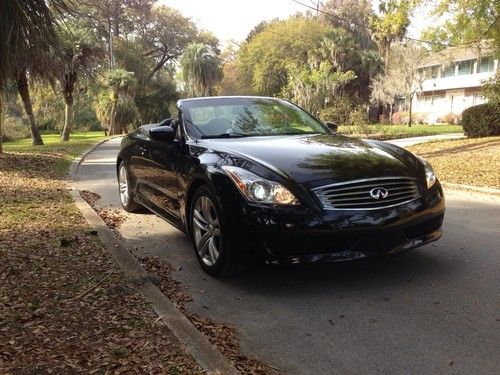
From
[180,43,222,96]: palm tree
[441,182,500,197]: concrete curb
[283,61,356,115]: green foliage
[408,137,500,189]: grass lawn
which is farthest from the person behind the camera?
[180,43,222,96]: palm tree

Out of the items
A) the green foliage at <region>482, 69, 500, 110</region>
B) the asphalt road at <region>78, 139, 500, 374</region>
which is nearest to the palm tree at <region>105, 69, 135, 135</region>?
the green foliage at <region>482, 69, 500, 110</region>

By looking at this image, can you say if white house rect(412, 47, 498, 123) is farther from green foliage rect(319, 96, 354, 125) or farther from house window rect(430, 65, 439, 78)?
green foliage rect(319, 96, 354, 125)

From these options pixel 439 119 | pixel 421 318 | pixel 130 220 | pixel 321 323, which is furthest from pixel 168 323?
pixel 439 119

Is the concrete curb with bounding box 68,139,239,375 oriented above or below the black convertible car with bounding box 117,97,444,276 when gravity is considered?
below

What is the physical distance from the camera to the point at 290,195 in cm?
405

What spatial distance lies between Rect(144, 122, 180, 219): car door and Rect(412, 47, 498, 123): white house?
40.1m

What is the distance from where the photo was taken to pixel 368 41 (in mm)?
58969

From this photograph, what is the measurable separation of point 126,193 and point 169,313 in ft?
13.6

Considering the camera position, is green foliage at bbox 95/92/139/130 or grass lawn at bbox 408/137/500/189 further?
green foliage at bbox 95/92/139/130

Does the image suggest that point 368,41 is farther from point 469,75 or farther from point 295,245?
point 295,245

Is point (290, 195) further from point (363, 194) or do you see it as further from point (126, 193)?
point (126, 193)

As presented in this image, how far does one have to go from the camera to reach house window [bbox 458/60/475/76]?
155ft

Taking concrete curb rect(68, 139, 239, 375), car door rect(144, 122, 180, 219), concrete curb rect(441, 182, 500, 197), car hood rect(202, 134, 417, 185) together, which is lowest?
concrete curb rect(441, 182, 500, 197)

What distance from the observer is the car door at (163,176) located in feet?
17.6
